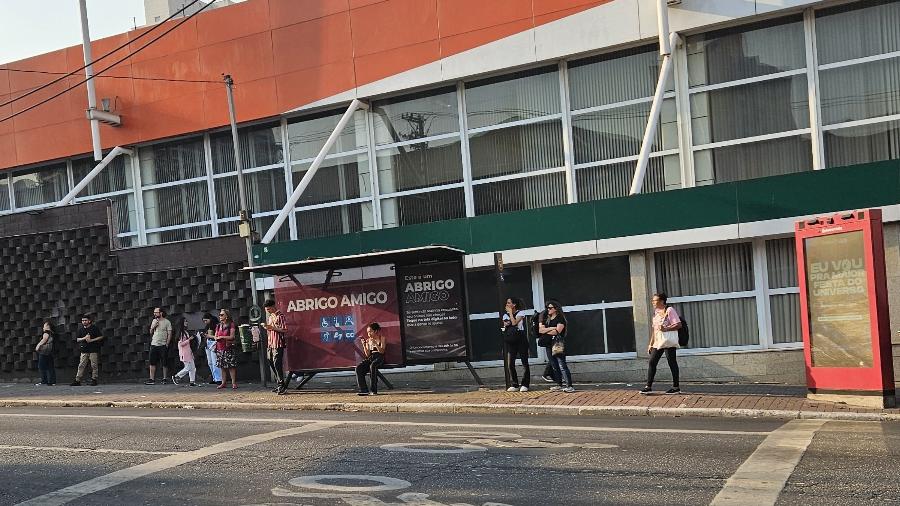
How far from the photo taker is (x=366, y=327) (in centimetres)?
1659

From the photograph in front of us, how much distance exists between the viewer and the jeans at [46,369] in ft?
68.9

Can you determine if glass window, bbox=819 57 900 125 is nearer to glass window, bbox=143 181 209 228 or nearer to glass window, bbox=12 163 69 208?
glass window, bbox=143 181 209 228

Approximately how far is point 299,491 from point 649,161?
11.3 meters

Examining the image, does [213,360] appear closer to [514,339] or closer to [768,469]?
[514,339]

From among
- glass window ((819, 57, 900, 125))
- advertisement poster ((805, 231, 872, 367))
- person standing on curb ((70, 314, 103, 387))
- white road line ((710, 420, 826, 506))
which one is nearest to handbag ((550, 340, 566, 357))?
advertisement poster ((805, 231, 872, 367))

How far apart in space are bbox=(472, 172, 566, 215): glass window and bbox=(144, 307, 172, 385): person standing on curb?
752cm

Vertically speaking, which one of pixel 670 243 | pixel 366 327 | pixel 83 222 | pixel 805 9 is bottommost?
pixel 366 327

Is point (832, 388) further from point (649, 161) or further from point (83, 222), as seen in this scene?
point (83, 222)

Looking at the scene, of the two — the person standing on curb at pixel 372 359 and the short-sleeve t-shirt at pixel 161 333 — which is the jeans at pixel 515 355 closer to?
the person standing on curb at pixel 372 359

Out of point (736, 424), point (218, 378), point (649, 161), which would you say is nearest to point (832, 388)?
point (736, 424)

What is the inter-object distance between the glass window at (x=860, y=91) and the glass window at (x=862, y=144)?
21cm

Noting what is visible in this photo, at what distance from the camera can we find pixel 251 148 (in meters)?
20.7

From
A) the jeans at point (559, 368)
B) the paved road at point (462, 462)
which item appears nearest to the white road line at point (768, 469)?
the paved road at point (462, 462)

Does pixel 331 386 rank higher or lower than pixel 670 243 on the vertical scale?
lower
